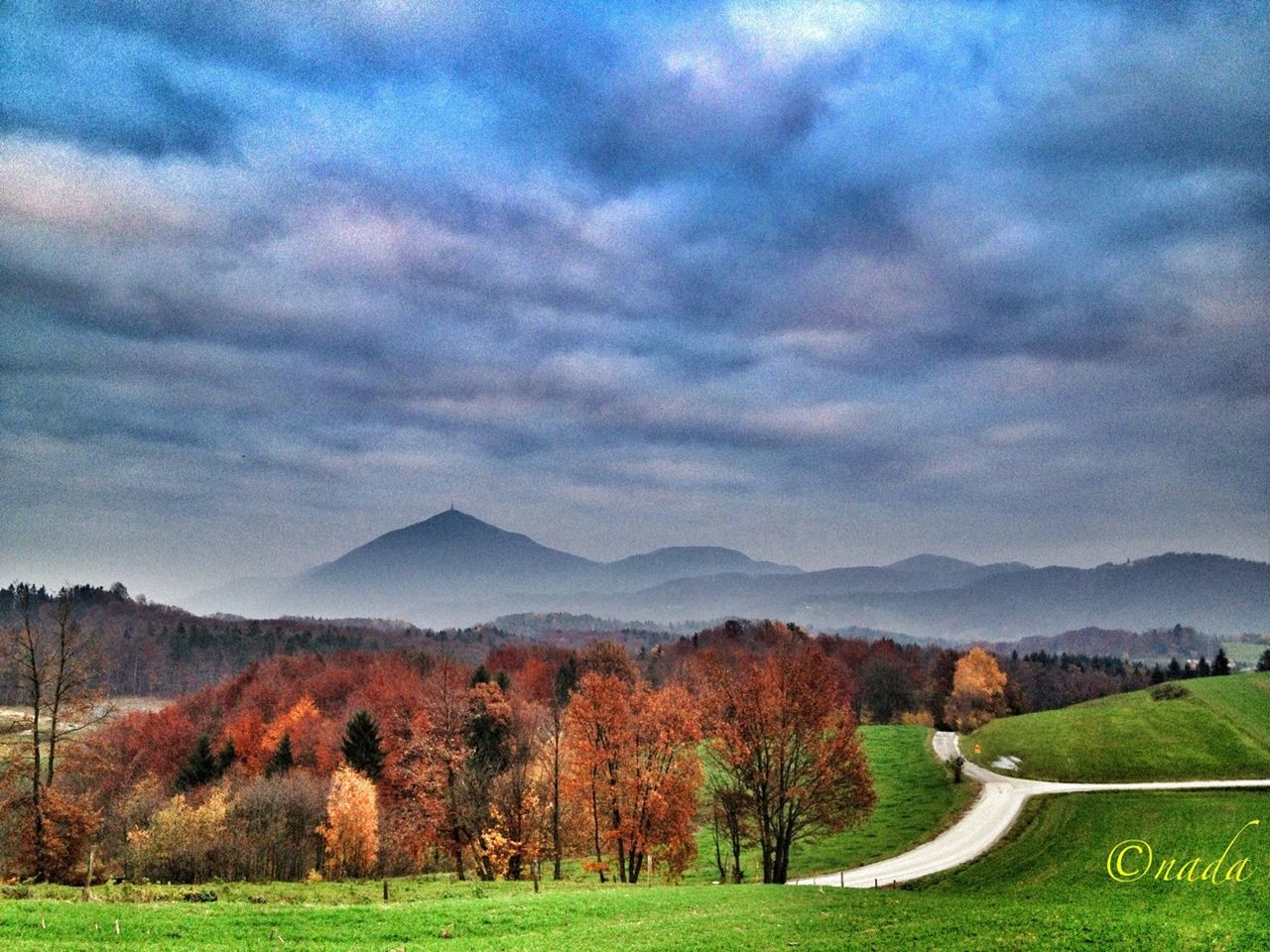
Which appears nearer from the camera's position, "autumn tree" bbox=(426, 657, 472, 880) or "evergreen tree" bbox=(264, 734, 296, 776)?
"autumn tree" bbox=(426, 657, 472, 880)

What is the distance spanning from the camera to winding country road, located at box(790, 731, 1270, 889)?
53.5 meters

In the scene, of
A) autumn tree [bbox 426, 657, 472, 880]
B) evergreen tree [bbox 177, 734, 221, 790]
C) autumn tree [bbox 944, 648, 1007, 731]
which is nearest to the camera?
autumn tree [bbox 426, 657, 472, 880]

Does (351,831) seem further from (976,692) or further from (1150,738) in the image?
(976,692)

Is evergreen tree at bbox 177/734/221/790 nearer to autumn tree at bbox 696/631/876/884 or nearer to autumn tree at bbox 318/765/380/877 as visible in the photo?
autumn tree at bbox 318/765/380/877

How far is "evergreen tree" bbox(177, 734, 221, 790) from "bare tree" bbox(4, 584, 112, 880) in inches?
1740

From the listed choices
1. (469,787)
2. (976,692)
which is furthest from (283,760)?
(976,692)

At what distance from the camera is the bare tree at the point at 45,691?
43.2 meters

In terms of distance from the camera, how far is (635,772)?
56188mm

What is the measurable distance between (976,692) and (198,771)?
116980 millimetres

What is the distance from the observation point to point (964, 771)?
85.0 metres

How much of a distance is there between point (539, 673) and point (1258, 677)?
116m
